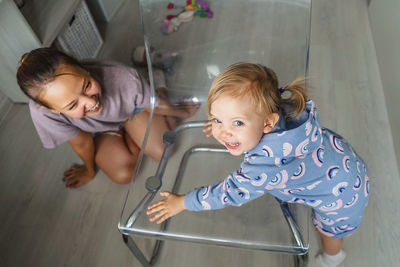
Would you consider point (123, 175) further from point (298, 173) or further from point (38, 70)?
point (298, 173)

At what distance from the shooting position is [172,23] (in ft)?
2.94

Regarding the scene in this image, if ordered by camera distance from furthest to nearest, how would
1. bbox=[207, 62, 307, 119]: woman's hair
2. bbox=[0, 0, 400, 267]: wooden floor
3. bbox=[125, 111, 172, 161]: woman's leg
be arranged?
1. bbox=[0, 0, 400, 267]: wooden floor
2. bbox=[125, 111, 172, 161]: woman's leg
3. bbox=[207, 62, 307, 119]: woman's hair

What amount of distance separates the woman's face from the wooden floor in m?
0.41

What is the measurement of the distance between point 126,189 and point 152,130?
0.34m

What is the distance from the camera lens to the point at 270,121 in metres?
0.59

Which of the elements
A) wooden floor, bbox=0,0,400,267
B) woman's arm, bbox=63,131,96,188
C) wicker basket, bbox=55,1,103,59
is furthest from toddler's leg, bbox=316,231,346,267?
wicker basket, bbox=55,1,103,59

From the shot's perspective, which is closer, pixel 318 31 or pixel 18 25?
pixel 18 25

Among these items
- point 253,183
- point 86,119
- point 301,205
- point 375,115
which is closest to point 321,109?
point 375,115

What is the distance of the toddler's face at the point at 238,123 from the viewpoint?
562 millimetres

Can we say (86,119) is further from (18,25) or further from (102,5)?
(102,5)

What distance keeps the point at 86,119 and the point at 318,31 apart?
1097mm

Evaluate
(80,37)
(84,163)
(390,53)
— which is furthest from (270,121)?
(80,37)

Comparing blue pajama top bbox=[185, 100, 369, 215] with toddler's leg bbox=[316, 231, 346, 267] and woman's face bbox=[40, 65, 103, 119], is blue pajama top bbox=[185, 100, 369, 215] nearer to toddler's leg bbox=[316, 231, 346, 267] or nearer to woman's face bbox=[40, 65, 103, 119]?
toddler's leg bbox=[316, 231, 346, 267]

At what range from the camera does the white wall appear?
113cm
